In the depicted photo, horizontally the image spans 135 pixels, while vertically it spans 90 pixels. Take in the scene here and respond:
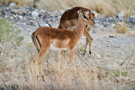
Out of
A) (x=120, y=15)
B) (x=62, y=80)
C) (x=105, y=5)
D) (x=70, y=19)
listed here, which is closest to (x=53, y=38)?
(x=62, y=80)

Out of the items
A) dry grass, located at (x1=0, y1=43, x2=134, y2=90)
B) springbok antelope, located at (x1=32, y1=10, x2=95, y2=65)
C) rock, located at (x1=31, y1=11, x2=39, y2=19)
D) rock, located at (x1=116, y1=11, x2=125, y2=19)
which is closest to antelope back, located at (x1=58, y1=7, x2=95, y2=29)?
springbok antelope, located at (x1=32, y1=10, x2=95, y2=65)

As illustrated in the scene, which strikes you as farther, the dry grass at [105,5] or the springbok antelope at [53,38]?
the dry grass at [105,5]

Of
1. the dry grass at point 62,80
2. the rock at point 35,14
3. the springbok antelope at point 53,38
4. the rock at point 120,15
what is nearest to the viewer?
the dry grass at point 62,80

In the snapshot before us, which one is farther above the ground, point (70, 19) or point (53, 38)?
point (53, 38)

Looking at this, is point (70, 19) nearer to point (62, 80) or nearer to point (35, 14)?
point (62, 80)

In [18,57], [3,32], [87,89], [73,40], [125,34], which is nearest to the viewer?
[87,89]

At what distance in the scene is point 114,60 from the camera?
728 centimetres

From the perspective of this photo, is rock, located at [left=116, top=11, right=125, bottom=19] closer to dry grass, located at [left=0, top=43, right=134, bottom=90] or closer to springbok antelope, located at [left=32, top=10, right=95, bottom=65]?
springbok antelope, located at [left=32, top=10, right=95, bottom=65]

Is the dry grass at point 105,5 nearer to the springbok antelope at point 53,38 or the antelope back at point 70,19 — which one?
the antelope back at point 70,19

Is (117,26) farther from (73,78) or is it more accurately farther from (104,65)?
(73,78)

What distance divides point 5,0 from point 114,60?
37.9 feet

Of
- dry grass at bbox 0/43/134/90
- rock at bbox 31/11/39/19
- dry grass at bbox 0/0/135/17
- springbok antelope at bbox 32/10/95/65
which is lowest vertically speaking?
rock at bbox 31/11/39/19

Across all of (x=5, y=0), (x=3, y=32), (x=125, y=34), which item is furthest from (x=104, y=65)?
(x=5, y=0)

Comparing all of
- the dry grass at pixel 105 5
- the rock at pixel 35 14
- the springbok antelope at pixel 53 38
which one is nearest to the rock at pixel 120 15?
the dry grass at pixel 105 5
